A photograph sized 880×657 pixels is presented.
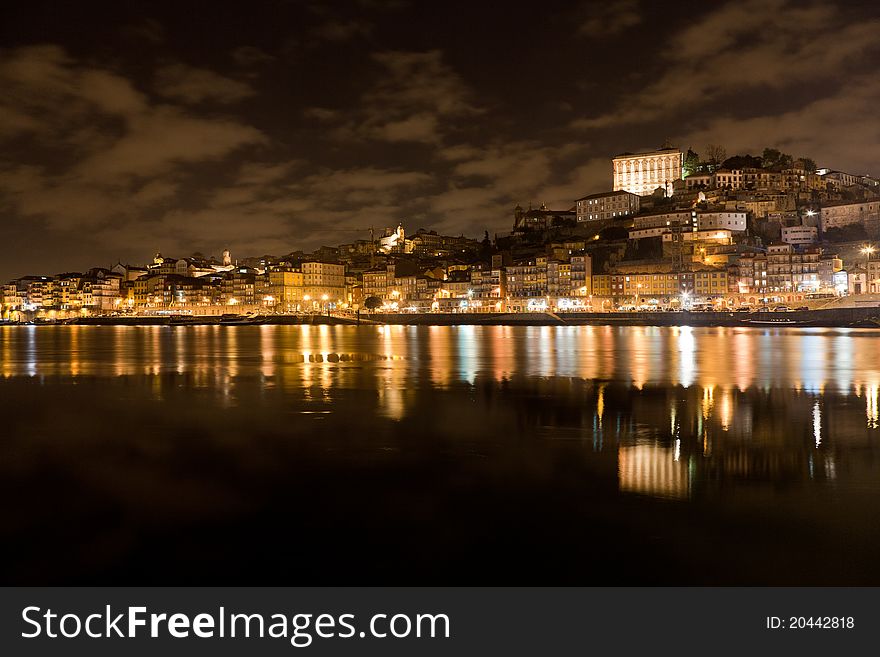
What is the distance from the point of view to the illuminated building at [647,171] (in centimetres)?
12056

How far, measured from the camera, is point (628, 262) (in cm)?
9744

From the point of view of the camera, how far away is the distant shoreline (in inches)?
2675

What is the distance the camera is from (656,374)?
18.9 metres

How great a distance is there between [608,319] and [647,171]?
2082 inches

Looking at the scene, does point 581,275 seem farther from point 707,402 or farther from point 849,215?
point 707,402

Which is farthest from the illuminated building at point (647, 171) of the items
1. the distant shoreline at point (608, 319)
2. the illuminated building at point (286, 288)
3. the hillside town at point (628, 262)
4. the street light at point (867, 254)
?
the illuminated building at point (286, 288)

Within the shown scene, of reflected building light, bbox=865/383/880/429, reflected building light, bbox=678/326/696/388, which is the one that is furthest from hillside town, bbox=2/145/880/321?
reflected building light, bbox=865/383/880/429

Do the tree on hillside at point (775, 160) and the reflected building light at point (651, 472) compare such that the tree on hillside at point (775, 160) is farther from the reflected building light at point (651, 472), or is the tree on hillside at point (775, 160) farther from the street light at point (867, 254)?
the reflected building light at point (651, 472)

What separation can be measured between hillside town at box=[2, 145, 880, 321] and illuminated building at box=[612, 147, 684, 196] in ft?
0.75

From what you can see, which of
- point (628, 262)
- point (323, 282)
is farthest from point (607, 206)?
point (323, 282)

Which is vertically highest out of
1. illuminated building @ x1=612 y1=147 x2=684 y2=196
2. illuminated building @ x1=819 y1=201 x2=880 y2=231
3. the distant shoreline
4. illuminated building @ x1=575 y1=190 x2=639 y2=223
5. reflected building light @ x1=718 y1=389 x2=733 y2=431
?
illuminated building @ x1=612 y1=147 x2=684 y2=196

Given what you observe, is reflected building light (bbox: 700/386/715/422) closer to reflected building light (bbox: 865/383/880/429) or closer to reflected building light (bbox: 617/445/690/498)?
reflected building light (bbox: 865/383/880/429)
